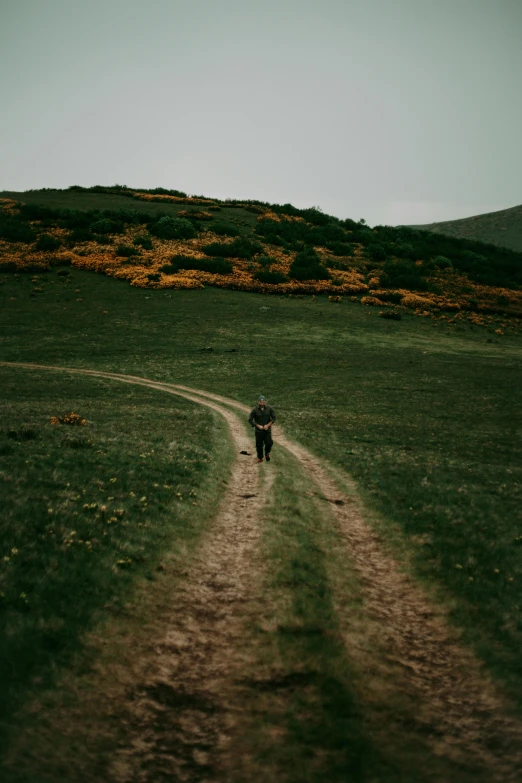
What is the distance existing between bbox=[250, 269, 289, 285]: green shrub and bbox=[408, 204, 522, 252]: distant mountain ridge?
344 feet

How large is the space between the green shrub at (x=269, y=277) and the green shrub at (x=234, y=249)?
347 inches

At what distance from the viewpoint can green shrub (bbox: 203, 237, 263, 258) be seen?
73250 millimetres

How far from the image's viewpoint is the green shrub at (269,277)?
66.6m

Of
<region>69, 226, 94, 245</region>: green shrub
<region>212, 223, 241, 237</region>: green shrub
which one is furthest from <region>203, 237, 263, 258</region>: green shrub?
<region>69, 226, 94, 245</region>: green shrub

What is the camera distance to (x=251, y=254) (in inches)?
2980

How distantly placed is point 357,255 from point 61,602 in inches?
3410

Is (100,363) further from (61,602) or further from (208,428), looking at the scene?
(61,602)

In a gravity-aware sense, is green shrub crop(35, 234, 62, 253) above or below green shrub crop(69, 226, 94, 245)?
below

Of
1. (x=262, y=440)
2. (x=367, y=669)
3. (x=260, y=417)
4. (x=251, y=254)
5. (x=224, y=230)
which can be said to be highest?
(x=224, y=230)

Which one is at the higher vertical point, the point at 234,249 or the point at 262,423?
the point at 234,249

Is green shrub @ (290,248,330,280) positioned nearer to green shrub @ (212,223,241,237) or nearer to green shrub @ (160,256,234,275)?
green shrub @ (160,256,234,275)

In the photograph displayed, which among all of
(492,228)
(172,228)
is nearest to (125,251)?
(172,228)

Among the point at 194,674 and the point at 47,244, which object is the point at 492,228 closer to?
the point at 47,244

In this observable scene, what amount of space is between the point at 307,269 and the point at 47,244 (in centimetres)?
3927
